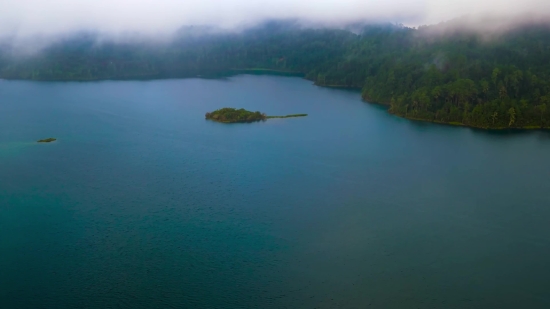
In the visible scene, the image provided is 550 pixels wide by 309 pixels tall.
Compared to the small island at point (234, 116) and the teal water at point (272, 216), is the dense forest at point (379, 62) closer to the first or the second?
the teal water at point (272, 216)

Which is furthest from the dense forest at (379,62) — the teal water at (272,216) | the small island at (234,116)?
the small island at (234,116)

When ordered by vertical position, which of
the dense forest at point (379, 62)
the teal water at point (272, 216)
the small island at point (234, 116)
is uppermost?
the dense forest at point (379, 62)

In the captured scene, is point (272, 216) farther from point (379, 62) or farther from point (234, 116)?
point (379, 62)

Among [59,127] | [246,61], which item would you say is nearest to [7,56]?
[246,61]

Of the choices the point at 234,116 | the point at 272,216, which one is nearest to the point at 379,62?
the point at 234,116

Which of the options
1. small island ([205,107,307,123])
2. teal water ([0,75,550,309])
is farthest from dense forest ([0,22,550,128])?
small island ([205,107,307,123])

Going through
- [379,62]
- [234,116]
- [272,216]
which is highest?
[379,62]
